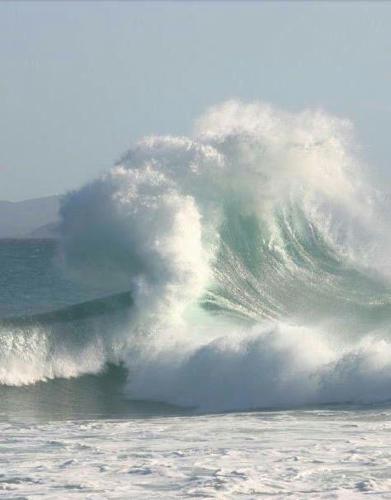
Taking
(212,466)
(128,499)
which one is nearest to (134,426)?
(212,466)

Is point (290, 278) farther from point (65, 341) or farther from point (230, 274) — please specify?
point (65, 341)

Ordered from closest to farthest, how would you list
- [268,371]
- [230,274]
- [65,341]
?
[268,371] → [65,341] → [230,274]

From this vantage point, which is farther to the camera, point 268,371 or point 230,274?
point 230,274

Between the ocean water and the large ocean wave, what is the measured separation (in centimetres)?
4

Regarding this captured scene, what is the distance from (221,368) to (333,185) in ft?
31.9

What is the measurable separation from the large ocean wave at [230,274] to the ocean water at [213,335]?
0.04 metres

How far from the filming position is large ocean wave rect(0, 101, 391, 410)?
1791 cm

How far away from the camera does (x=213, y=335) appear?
20359mm

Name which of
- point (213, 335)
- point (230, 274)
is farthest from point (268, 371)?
point (230, 274)

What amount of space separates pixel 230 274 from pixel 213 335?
3.44m

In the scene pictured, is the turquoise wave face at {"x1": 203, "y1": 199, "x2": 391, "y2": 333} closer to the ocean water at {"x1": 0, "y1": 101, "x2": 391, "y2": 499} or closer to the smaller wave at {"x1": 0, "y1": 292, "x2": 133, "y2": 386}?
the ocean water at {"x1": 0, "y1": 101, "x2": 391, "y2": 499}

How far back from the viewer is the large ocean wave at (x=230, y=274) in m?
17.9

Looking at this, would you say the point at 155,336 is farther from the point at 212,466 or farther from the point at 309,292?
the point at 212,466

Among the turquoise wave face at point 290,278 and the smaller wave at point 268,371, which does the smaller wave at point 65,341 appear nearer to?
the smaller wave at point 268,371
